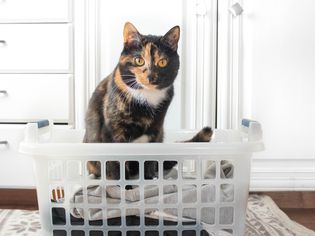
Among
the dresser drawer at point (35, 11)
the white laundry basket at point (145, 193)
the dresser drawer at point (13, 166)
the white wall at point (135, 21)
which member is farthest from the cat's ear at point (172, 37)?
the dresser drawer at point (13, 166)

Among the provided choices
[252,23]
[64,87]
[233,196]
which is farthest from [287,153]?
[64,87]

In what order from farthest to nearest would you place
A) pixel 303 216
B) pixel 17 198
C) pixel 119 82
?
pixel 17 198 < pixel 303 216 < pixel 119 82

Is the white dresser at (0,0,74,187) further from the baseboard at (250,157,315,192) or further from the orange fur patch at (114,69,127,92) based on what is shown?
the baseboard at (250,157,315,192)

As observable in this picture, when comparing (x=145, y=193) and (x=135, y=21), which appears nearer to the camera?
(x=145, y=193)

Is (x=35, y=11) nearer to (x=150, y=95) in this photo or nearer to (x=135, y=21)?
(x=135, y=21)

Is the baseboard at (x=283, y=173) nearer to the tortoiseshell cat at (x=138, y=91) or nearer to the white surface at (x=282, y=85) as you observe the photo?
the white surface at (x=282, y=85)

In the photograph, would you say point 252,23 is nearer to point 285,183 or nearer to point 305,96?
point 305,96

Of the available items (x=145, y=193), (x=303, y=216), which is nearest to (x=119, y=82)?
(x=145, y=193)

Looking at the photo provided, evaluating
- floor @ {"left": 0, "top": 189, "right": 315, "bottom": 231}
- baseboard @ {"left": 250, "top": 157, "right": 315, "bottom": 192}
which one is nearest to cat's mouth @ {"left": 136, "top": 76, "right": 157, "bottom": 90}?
baseboard @ {"left": 250, "top": 157, "right": 315, "bottom": 192}

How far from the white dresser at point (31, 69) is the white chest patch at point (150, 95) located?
1.41 feet

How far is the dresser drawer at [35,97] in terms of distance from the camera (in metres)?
1.14

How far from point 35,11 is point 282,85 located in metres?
0.75

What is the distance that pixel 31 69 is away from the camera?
1.14 meters

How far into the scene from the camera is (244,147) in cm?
66
